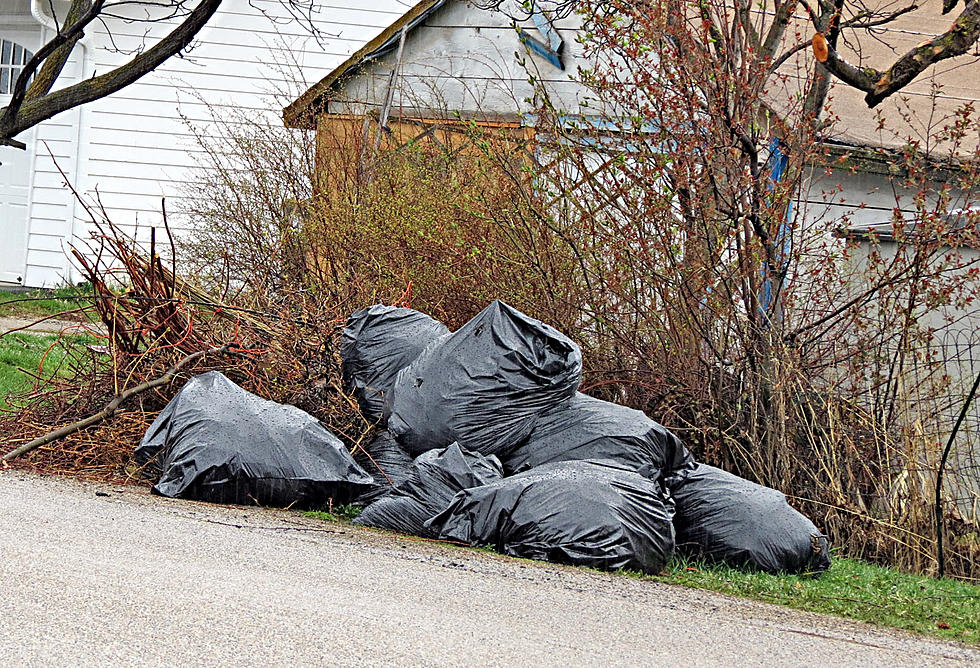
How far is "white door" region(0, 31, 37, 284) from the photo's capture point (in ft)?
45.3

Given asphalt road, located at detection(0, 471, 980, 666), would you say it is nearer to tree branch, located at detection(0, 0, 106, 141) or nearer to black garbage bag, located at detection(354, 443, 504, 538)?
black garbage bag, located at detection(354, 443, 504, 538)

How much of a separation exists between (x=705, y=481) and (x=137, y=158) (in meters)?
10.1

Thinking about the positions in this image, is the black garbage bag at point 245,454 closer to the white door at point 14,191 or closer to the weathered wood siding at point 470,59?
the weathered wood siding at point 470,59

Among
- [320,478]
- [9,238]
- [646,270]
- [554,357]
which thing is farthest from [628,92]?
[9,238]

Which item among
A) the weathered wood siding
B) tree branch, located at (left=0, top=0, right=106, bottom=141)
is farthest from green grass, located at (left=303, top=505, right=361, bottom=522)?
the weathered wood siding

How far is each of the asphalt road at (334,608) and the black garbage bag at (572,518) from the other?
0.16 metres

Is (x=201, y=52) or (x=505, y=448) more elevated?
(x=201, y=52)

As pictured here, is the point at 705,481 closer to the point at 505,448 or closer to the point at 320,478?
the point at 505,448

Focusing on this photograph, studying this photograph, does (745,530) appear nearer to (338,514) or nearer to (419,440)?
(419,440)

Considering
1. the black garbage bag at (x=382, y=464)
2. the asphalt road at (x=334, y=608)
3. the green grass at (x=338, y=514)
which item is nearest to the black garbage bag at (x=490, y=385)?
the black garbage bag at (x=382, y=464)

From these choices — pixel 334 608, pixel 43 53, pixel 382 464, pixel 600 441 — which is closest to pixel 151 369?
pixel 382 464

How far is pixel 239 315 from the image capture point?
650 cm

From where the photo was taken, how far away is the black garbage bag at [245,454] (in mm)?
5160

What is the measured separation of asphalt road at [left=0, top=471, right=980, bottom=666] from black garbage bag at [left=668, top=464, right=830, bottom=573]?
2.73 ft
